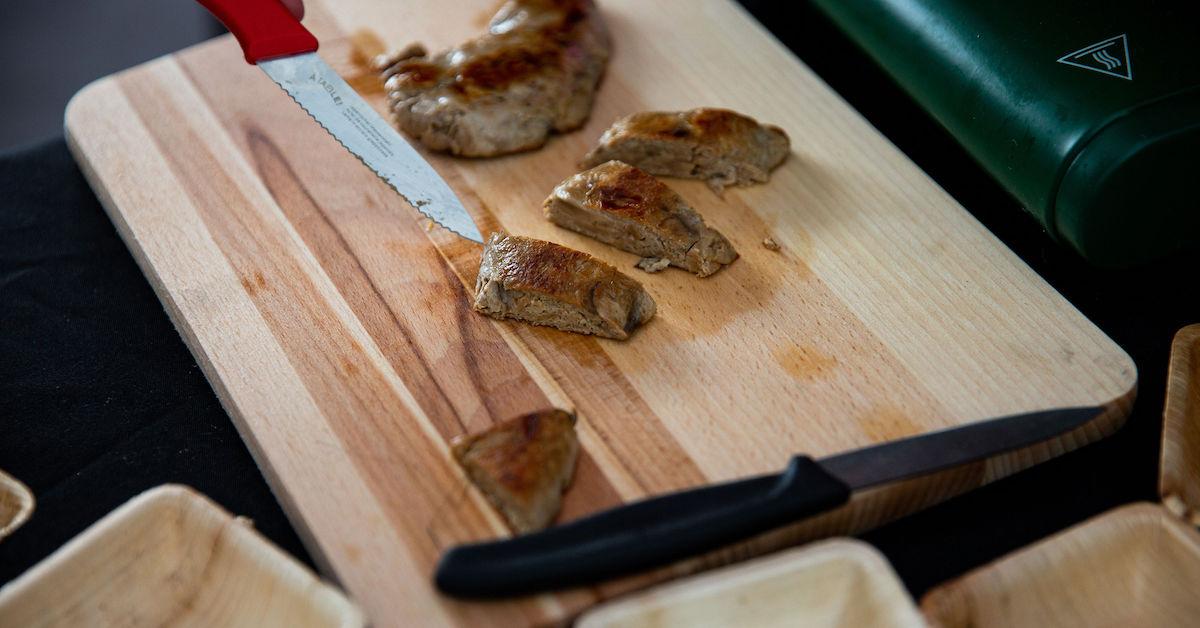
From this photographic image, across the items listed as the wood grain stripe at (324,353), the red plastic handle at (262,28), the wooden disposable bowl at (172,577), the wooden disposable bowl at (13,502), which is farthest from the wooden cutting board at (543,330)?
the wooden disposable bowl at (13,502)

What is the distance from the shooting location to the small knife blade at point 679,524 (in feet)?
7.09

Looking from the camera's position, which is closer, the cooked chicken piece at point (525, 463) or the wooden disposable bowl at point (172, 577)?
the wooden disposable bowl at point (172, 577)

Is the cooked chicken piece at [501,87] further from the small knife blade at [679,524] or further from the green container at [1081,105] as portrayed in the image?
the small knife blade at [679,524]

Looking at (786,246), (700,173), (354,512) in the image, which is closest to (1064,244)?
(786,246)

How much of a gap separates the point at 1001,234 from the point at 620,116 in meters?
1.16

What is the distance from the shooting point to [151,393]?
275cm

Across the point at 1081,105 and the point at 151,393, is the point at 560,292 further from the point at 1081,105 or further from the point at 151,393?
the point at 1081,105

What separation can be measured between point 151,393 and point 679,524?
1361mm

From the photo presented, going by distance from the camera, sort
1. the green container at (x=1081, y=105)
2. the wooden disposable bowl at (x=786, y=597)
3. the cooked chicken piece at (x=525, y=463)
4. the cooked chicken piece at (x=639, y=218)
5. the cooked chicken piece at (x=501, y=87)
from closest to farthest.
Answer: the wooden disposable bowl at (x=786, y=597)
the cooked chicken piece at (x=525, y=463)
the green container at (x=1081, y=105)
the cooked chicken piece at (x=639, y=218)
the cooked chicken piece at (x=501, y=87)

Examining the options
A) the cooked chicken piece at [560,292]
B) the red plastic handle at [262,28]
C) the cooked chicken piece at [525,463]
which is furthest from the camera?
the red plastic handle at [262,28]

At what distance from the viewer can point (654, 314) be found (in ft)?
9.25

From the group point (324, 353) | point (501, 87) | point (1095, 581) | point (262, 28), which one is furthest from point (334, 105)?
point (1095, 581)

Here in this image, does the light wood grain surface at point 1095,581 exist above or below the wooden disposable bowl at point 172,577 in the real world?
above

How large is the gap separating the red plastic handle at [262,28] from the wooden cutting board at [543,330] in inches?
11.1
